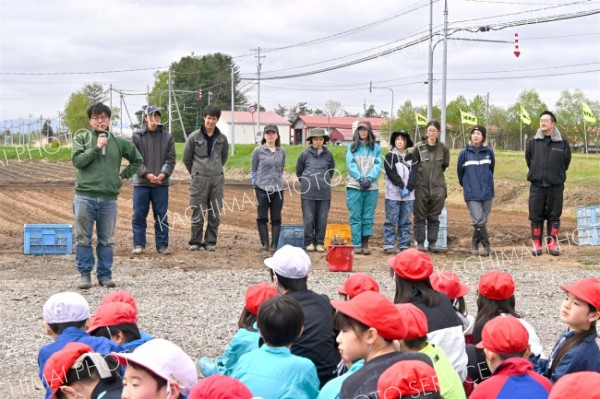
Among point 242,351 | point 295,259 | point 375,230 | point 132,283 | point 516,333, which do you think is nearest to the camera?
point 516,333

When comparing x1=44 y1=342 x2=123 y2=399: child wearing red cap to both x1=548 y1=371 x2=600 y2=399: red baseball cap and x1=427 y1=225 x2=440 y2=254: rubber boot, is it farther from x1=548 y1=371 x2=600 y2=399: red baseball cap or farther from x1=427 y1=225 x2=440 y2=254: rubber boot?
x1=427 y1=225 x2=440 y2=254: rubber boot

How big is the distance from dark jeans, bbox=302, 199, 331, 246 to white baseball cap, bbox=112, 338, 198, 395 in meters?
9.67

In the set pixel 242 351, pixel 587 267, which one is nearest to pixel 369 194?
pixel 587 267

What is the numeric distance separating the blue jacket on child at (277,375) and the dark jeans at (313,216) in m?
8.90

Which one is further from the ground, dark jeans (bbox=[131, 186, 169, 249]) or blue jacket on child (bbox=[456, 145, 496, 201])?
blue jacket on child (bbox=[456, 145, 496, 201])

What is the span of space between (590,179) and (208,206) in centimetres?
1557

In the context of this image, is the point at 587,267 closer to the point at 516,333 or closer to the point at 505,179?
the point at 516,333

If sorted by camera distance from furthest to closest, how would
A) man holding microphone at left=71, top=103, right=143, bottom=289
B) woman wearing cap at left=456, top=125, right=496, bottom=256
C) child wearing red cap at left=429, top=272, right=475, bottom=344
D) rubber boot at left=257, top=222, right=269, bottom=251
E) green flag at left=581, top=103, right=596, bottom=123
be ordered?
1. green flag at left=581, top=103, right=596, bottom=123
2. rubber boot at left=257, top=222, right=269, bottom=251
3. woman wearing cap at left=456, top=125, right=496, bottom=256
4. man holding microphone at left=71, top=103, right=143, bottom=289
5. child wearing red cap at left=429, top=272, right=475, bottom=344

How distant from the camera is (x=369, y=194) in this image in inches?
524

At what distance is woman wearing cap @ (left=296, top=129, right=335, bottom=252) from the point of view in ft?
43.5

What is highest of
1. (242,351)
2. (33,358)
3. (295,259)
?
(295,259)

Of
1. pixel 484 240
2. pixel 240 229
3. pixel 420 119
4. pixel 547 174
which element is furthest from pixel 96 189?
pixel 420 119

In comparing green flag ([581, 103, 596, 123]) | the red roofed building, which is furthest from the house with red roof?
green flag ([581, 103, 596, 123])

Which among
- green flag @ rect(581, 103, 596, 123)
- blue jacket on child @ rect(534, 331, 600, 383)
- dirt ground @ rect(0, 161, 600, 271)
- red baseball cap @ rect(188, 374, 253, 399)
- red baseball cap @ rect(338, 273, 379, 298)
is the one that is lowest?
dirt ground @ rect(0, 161, 600, 271)
